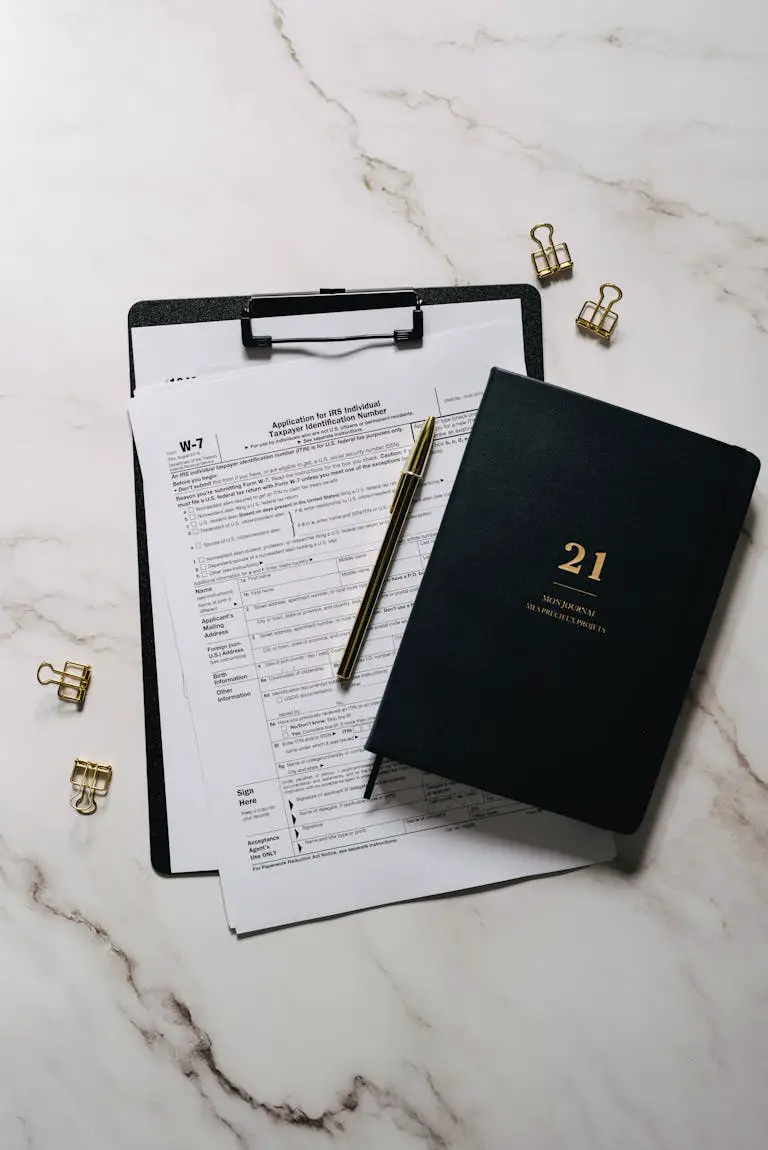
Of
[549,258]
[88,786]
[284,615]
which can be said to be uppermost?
[549,258]

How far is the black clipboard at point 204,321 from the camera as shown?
0.69 m

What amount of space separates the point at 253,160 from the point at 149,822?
0.52m

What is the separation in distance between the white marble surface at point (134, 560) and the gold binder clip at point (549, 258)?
0.01m

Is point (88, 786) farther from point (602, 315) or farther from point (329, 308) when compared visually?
point (602, 315)

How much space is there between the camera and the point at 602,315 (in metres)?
0.70

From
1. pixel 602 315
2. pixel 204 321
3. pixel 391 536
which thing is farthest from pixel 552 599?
pixel 204 321

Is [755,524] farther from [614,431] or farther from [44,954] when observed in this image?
[44,954]

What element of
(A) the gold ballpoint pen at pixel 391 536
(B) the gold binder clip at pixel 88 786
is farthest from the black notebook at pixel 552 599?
(B) the gold binder clip at pixel 88 786

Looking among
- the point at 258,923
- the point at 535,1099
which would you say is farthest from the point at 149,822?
the point at 535,1099

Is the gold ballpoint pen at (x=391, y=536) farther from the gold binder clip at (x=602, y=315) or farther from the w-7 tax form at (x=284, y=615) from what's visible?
the gold binder clip at (x=602, y=315)

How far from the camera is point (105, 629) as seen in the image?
70cm

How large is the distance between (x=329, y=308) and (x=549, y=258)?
0.59ft

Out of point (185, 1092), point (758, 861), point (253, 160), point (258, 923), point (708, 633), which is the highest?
point (253, 160)

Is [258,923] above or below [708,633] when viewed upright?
below
